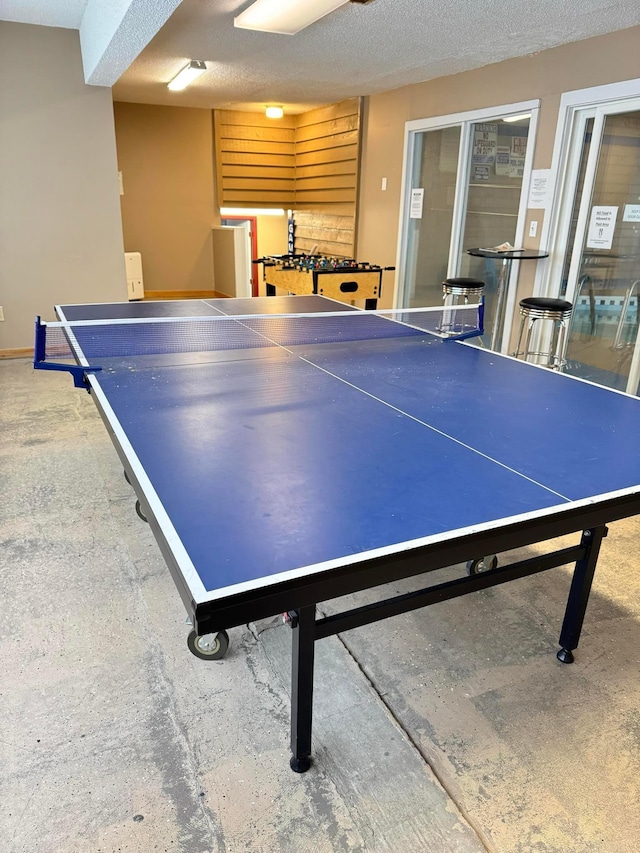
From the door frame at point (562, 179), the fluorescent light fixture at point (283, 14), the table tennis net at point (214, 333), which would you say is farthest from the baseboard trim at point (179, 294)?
the table tennis net at point (214, 333)

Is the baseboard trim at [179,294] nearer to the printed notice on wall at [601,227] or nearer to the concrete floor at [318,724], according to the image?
the printed notice on wall at [601,227]

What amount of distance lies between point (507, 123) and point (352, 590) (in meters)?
4.92

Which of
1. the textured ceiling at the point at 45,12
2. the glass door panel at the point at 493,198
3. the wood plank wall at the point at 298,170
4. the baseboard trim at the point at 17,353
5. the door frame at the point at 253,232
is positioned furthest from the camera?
the door frame at the point at 253,232

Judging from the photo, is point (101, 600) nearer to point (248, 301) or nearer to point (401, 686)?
point (401, 686)

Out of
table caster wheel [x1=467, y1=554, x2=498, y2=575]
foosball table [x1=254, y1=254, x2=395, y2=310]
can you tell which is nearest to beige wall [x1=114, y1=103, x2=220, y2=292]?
foosball table [x1=254, y1=254, x2=395, y2=310]

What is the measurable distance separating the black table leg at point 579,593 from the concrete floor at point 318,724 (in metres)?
0.07

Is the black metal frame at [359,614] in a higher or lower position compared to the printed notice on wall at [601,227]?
lower

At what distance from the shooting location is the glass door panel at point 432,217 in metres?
5.68

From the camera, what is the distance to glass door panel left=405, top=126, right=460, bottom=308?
5.68m

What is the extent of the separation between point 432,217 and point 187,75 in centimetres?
266

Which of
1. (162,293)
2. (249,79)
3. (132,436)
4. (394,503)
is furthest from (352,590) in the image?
(162,293)

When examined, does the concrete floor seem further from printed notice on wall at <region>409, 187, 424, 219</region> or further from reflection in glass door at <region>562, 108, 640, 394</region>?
printed notice on wall at <region>409, 187, 424, 219</region>

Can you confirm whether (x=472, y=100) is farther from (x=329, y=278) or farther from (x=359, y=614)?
(x=359, y=614)

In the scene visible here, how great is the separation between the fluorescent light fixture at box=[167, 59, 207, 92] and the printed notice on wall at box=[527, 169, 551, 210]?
2966mm
